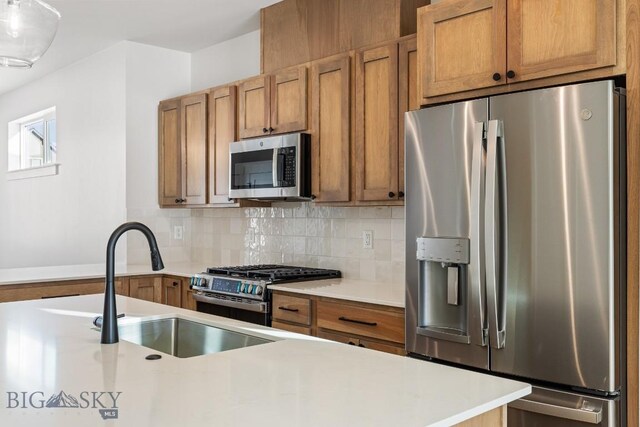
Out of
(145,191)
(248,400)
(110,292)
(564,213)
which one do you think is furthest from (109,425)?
(145,191)

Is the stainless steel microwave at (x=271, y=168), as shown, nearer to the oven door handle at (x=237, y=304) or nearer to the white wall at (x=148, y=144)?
the oven door handle at (x=237, y=304)

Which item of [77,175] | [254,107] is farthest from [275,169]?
[77,175]

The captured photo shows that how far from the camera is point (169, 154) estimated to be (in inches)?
195

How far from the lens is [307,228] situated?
4199mm

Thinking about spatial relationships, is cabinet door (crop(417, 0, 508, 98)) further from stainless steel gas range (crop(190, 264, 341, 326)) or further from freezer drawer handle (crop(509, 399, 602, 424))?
stainless steel gas range (crop(190, 264, 341, 326))

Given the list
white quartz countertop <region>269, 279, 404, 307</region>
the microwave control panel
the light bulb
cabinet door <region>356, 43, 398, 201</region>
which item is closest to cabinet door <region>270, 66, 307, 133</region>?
the microwave control panel

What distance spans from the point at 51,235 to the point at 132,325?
14.4ft

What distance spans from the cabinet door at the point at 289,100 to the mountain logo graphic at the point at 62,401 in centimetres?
263

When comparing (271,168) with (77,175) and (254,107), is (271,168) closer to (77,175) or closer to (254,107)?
(254,107)

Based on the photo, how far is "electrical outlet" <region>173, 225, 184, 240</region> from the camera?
17.0ft

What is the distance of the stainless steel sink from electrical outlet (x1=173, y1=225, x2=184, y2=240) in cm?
298

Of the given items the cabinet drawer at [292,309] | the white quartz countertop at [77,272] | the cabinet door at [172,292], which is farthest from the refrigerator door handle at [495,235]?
the cabinet door at [172,292]

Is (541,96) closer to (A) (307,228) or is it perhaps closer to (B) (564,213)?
(B) (564,213)

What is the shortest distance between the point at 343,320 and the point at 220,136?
6.52 ft
